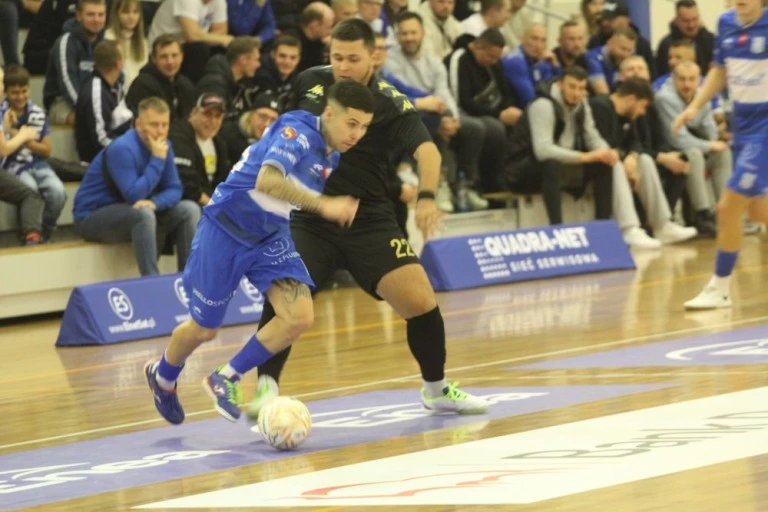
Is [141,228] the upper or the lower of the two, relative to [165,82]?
lower

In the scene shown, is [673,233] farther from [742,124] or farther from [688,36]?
[742,124]

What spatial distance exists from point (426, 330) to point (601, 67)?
1162 cm

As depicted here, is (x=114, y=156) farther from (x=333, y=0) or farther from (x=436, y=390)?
(x=436, y=390)

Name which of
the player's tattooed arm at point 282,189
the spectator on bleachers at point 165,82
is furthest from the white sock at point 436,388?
the spectator on bleachers at point 165,82

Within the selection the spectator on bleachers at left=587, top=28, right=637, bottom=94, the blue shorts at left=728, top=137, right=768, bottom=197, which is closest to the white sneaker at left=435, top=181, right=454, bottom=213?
the spectator on bleachers at left=587, top=28, right=637, bottom=94

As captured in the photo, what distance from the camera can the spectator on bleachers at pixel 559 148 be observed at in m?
16.7

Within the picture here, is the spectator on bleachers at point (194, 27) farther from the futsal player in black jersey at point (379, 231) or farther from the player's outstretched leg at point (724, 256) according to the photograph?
the futsal player in black jersey at point (379, 231)

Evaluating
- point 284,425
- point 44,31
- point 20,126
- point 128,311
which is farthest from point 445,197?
point 284,425

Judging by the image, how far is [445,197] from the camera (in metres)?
17.0

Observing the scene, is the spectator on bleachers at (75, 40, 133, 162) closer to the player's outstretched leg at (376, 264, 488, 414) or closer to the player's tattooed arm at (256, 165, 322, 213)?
the player's outstretched leg at (376, 264, 488, 414)

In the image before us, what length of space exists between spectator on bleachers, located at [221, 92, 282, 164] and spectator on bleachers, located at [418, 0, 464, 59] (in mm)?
3116

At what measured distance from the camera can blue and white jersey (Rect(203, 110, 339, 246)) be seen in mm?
6965

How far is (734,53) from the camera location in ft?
36.6

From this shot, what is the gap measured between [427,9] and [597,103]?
2113mm
